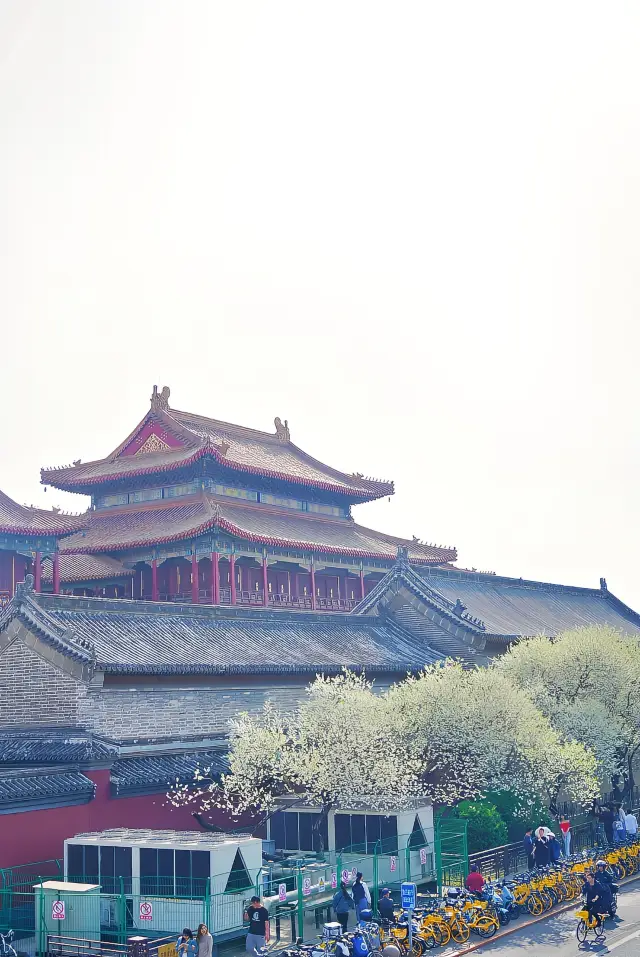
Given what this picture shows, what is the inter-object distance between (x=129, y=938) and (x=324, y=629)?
24.7 meters

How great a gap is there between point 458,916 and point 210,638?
1722 centimetres

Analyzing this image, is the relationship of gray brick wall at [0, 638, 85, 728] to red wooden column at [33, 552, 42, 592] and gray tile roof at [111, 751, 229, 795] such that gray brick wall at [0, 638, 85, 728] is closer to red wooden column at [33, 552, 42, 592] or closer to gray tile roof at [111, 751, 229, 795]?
gray tile roof at [111, 751, 229, 795]

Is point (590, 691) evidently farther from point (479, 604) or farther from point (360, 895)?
point (360, 895)

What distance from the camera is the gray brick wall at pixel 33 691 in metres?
34.2

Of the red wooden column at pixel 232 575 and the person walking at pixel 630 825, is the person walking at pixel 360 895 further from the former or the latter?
the red wooden column at pixel 232 575

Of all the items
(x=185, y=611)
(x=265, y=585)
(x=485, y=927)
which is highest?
(x=265, y=585)

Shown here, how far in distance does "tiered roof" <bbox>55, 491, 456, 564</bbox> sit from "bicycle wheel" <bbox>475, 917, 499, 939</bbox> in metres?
31.9

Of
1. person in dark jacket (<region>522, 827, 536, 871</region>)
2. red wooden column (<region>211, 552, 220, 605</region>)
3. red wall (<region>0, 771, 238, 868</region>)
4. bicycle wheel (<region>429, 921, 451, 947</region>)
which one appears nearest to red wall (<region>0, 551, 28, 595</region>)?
red wooden column (<region>211, 552, 220, 605</region>)

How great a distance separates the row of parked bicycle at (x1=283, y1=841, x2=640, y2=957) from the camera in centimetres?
2333

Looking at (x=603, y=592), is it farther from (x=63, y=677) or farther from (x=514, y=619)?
(x=63, y=677)

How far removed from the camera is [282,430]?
75.9 metres

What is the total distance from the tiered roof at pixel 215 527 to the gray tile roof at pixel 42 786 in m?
26.2

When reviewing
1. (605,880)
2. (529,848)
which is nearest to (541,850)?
(529,848)

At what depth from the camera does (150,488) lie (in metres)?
65.6
